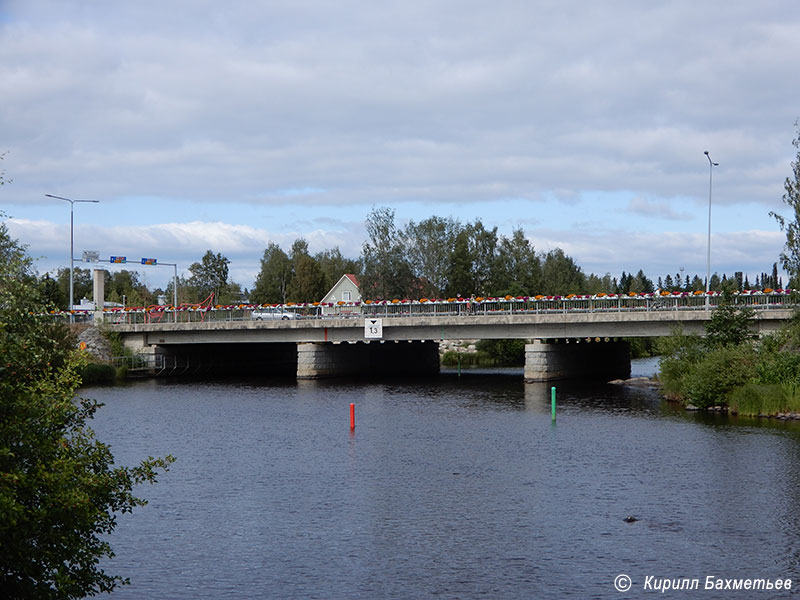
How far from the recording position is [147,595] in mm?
17875

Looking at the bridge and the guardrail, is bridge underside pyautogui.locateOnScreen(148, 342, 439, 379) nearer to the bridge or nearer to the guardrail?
the bridge

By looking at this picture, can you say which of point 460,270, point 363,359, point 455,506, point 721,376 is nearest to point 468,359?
point 460,270

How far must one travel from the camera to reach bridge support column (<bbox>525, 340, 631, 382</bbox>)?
6912 cm

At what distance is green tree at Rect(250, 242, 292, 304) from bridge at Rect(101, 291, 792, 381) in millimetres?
58423

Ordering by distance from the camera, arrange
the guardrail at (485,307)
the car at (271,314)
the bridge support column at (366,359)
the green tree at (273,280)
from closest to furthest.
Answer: the guardrail at (485,307) → the bridge support column at (366,359) → the car at (271,314) → the green tree at (273,280)

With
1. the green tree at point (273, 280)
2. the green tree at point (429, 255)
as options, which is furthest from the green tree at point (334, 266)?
the green tree at point (429, 255)

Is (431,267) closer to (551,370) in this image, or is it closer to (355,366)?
(355,366)

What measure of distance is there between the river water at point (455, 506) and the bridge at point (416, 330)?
17269 millimetres

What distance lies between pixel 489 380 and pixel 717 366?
97.2ft

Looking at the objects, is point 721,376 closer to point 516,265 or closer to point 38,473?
point 38,473

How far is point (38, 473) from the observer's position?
12492 millimetres

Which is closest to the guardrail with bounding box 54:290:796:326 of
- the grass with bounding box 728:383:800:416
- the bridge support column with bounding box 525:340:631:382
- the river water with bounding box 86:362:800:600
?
the bridge support column with bounding box 525:340:631:382

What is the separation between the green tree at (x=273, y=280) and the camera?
155 m

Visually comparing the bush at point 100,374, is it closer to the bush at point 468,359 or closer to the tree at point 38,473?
the bush at point 468,359
